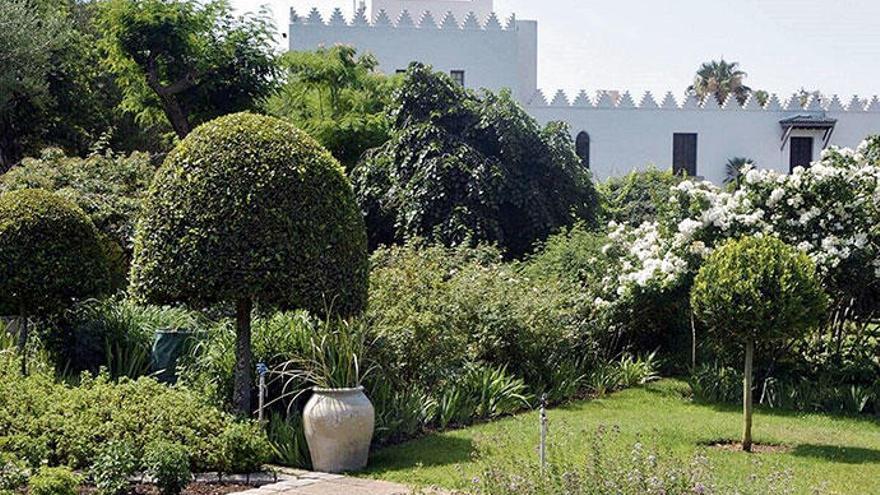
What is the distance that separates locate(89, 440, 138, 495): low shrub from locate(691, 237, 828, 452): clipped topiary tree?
5.68 m

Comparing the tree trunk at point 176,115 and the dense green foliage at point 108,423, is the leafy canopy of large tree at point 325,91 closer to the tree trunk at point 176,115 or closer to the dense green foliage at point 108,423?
the tree trunk at point 176,115

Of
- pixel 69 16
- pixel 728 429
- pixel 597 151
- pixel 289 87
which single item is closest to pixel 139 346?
pixel 728 429

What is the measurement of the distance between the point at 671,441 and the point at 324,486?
153 inches

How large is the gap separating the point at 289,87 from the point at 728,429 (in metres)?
17.2

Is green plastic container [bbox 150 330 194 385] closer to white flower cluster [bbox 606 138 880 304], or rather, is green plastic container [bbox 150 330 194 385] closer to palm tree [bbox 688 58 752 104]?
white flower cluster [bbox 606 138 880 304]

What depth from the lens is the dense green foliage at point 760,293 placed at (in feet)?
34.3

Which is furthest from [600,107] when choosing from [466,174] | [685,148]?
[466,174]

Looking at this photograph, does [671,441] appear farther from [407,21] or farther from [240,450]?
[407,21]

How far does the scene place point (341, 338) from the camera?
10.5m

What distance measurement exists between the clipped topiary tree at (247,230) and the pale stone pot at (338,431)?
0.96m

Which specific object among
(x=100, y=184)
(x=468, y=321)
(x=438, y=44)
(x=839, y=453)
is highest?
(x=438, y=44)

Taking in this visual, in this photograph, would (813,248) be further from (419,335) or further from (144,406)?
(144,406)

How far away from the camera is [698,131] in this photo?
40.2 metres


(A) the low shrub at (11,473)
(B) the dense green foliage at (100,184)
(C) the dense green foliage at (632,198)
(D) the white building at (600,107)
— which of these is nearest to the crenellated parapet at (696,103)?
(D) the white building at (600,107)
